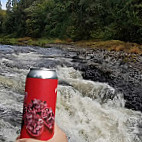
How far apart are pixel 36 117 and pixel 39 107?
0.25 ft

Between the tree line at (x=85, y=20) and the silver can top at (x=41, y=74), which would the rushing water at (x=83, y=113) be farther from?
the tree line at (x=85, y=20)

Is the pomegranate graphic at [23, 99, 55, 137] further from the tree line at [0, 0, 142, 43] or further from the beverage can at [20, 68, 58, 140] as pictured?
the tree line at [0, 0, 142, 43]

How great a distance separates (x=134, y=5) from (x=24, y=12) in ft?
113

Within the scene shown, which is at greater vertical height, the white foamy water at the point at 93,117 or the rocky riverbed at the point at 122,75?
the rocky riverbed at the point at 122,75

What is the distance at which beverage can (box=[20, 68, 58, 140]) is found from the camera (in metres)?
1.66

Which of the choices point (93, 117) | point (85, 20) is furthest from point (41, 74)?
point (85, 20)

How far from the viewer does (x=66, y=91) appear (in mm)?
5934

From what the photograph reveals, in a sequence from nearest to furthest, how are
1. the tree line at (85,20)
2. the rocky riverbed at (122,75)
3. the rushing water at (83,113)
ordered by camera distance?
1. the rushing water at (83,113)
2. the rocky riverbed at (122,75)
3. the tree line at (85,20)

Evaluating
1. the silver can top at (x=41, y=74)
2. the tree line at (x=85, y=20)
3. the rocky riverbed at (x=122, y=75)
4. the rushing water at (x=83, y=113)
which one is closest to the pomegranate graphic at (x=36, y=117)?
the silver can top at (x=41, y=74)

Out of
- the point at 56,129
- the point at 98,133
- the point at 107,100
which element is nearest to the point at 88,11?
the point at 107,100

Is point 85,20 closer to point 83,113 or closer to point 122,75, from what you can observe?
point 122,75

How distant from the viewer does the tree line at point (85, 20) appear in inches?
808

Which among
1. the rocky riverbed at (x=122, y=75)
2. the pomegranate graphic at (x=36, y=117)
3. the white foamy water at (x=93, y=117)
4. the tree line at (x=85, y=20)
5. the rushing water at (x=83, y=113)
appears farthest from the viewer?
the tree line at (x=85, y=20)

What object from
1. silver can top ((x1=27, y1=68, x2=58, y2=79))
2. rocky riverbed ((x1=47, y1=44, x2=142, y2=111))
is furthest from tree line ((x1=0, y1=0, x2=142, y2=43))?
silver can top ((x1=27, y1=68, x2=58, y2=79))
